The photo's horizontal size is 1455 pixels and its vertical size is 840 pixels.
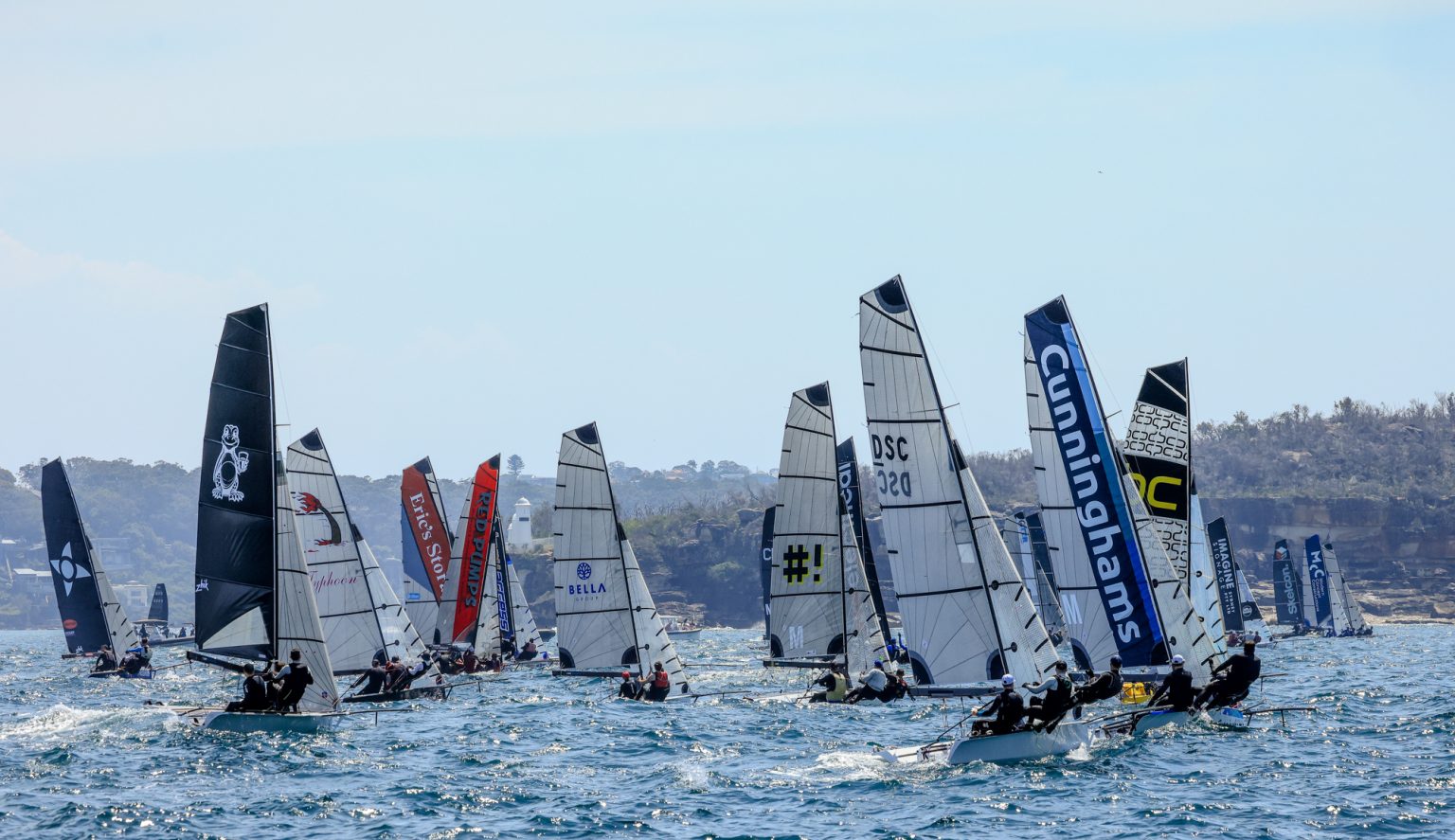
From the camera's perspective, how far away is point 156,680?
48.5 meters

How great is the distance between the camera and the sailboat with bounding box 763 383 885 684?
37.0 meters

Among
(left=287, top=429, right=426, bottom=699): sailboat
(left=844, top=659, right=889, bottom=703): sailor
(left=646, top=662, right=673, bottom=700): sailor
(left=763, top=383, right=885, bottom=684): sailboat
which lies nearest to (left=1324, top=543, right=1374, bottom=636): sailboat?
(left=763, top=383, right=885, bottom=684): sailboat

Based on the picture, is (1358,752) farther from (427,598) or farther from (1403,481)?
(1403,481)

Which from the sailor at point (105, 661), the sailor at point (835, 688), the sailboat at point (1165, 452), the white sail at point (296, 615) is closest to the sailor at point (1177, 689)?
the sailboat at point (1165, 452)

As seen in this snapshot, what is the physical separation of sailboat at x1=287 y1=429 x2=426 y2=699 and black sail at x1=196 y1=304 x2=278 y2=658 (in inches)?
345

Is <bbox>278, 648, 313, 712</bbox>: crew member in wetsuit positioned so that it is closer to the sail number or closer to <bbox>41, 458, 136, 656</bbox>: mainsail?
the sail number

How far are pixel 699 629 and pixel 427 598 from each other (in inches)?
2501

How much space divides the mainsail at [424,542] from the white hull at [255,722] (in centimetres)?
2417

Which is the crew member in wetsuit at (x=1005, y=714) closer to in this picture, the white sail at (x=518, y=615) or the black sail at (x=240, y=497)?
the black sail at (x=240, y=497)

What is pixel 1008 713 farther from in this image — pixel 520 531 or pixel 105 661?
pixel 520 531

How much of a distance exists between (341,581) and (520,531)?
9804 centimetres

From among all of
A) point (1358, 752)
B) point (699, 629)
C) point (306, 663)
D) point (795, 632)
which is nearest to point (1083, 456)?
point (1358, 752)

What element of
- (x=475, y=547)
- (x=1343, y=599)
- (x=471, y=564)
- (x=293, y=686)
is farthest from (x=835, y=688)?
(x=1343, y=599)

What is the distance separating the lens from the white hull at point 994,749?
2367 cm
